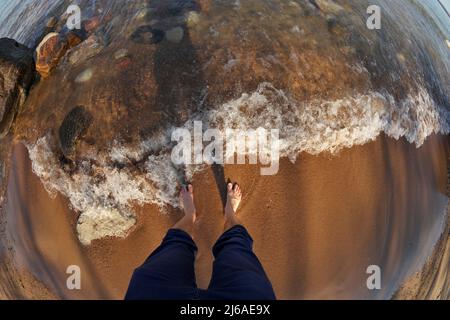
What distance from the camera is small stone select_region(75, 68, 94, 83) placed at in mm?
2457

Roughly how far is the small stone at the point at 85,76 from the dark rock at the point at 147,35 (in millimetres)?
400

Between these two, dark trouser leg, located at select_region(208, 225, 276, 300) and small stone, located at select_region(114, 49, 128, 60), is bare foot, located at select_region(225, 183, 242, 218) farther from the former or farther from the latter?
small stone, located at select_region(114, 49, 128, 60)

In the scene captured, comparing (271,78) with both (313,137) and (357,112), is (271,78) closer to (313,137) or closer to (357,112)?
(313,137)

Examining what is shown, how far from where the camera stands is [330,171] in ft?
7.86

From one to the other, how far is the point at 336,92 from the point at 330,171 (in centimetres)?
58

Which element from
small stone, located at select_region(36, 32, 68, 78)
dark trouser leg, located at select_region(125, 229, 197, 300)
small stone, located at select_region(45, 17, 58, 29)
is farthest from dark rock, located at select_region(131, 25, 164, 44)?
dark trouser leg, located at select_region(125, 229, 197, 300)

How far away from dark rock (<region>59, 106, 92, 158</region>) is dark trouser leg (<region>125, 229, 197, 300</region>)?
1017 mm

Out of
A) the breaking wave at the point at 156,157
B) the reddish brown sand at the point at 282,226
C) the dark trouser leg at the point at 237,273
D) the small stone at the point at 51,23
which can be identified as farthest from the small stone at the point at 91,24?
the dark trouser leg at the point at 237,273

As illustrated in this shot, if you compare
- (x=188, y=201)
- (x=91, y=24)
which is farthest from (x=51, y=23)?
(x=188, y=201)

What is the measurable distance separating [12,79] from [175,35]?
1233 millimetres

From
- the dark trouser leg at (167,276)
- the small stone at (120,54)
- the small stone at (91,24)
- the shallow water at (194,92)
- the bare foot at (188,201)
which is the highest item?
the small stone at (91,24)

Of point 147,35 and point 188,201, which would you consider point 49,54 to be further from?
point 188,201

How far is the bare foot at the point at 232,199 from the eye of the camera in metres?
2.30

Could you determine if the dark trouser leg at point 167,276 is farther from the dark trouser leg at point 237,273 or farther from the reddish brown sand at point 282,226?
the reddish brown sand at point 282,226
